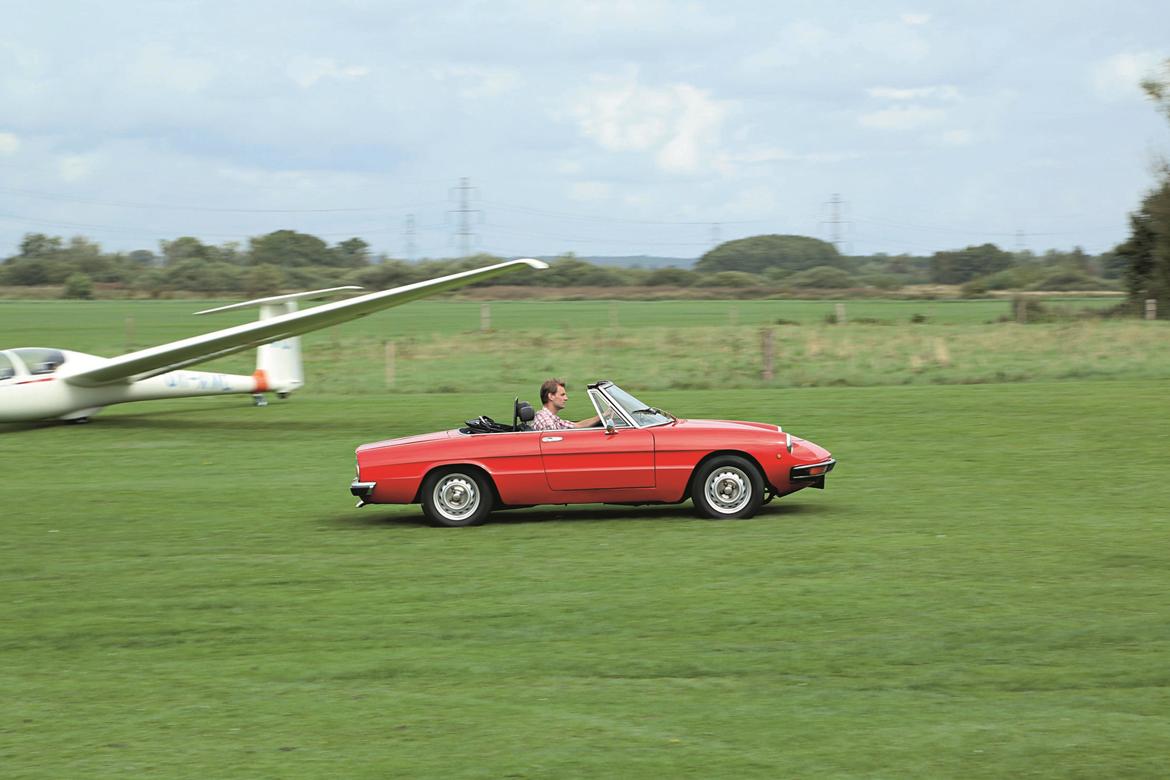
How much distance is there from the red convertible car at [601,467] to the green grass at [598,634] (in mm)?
362

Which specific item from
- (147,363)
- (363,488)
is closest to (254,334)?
(147,363)

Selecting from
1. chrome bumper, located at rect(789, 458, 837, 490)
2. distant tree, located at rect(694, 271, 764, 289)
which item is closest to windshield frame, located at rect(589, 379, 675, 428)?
chrome bumper, located at rect(789, 458, 837, 490)

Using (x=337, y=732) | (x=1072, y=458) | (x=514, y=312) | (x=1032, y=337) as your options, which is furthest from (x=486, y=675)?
(x=514, y=312)

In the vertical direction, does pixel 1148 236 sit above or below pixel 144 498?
above

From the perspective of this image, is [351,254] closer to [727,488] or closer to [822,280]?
[822,280]

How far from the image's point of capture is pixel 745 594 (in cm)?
845

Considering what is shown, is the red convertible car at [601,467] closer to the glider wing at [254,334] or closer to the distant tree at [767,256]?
the glider wing at [254,334]

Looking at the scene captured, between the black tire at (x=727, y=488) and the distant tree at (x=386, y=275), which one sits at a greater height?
the distant tree at (x=386, y=275)

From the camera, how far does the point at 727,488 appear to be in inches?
454

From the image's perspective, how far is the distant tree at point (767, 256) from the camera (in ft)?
429

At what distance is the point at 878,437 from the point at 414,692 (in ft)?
43.4

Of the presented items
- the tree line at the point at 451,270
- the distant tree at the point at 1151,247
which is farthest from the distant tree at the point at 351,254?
the distant tree at the point at 1151,247

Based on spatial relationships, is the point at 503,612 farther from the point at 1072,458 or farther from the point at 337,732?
the point at 1072,458

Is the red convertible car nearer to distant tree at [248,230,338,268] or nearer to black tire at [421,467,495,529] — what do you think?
black tire at [421,467,495,529]
